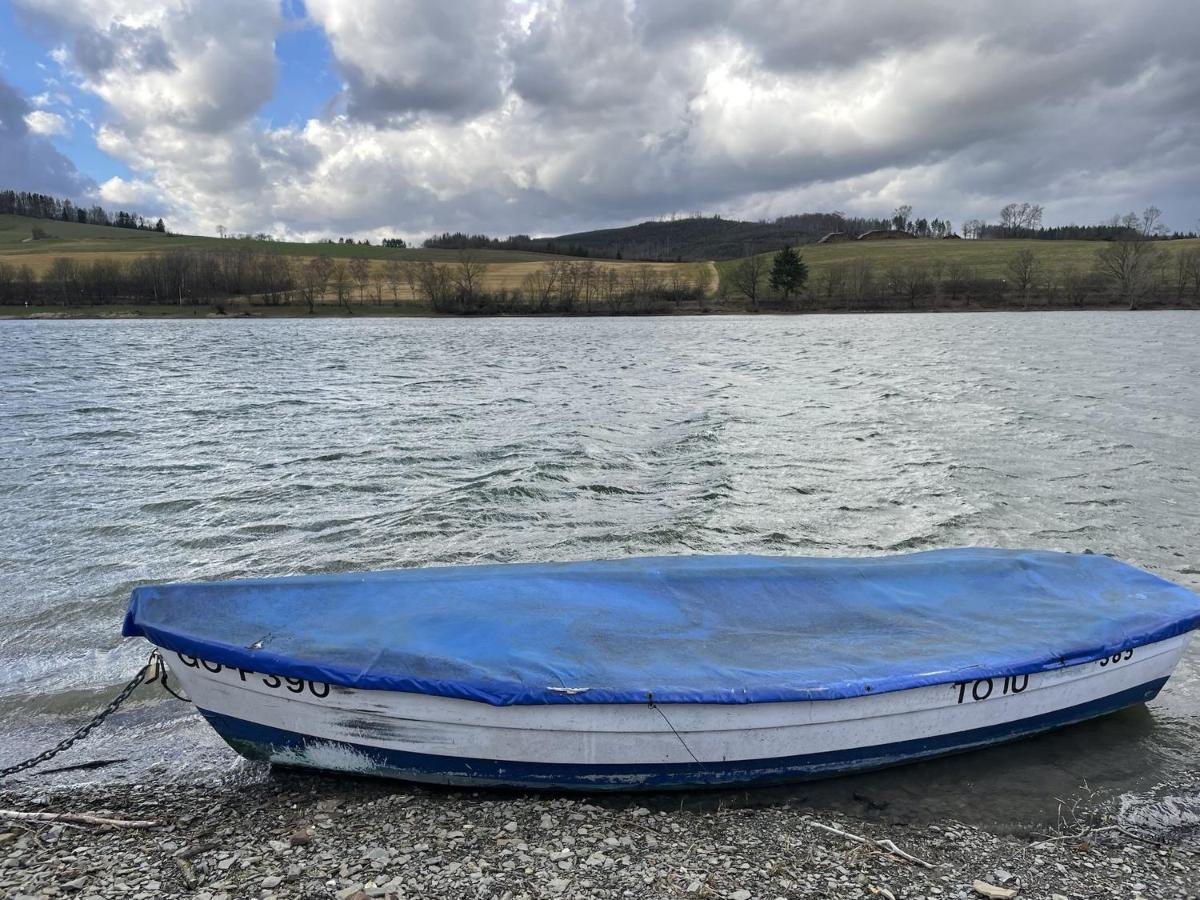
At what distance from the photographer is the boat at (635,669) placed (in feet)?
19.4

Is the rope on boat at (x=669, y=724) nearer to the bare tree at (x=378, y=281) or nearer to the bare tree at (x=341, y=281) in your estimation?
the bare tree at (x=341, y=281)

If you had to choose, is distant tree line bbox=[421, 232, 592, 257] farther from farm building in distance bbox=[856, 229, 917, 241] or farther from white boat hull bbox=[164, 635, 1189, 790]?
white boat hull bbox=[164, 635, 1189, 790]

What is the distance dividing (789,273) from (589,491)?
385 ft

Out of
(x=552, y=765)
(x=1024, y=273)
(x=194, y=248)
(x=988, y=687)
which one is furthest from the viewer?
(x=194, y=248)

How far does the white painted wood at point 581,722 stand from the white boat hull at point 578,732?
10mm

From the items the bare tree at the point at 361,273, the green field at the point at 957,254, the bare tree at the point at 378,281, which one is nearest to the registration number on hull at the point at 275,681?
the bare tree at the point at 378,281

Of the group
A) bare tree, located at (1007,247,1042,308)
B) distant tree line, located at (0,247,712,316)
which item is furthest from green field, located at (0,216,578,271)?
bare tree, located at (1007,247,1042,308)

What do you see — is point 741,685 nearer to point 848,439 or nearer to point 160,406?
point 848,439

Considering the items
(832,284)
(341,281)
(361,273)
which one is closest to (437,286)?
(341,281)

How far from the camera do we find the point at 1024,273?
11862cm

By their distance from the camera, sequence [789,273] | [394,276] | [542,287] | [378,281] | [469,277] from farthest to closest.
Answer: [394,276]
[378,281]
[542,287]
[469,277]
[789,273]

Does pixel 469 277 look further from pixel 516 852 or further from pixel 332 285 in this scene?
pixel 516 852

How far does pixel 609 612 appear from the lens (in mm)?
7207

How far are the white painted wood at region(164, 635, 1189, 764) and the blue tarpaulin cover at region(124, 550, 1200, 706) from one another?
15 centimetres
